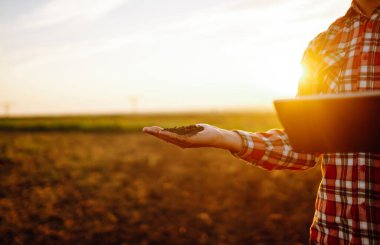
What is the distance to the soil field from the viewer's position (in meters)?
5.11

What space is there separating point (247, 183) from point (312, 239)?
5988mm

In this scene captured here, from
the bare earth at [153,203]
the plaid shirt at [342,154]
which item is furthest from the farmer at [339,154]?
the bare earth at [153,203]

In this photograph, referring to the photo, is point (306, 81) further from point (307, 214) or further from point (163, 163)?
point (163, 163)

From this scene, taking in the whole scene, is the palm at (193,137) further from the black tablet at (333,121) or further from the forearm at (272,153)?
the black tablet at (333,121)

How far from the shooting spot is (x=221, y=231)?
17.1 ft

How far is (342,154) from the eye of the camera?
4.14ft

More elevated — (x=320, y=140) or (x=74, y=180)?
(x=320, y=140)

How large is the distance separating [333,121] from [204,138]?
1.69 ft

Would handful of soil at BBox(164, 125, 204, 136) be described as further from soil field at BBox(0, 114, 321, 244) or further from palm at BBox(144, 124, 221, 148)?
soil field at BBox(0, 114, 321, 244)

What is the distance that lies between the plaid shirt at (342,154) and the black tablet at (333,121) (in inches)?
12.7

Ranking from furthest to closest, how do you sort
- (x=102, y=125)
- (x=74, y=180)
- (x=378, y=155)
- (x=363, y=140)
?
(x=102, y=125), (x=74, y=180), (x=378, y=155), (x=363, y=140)

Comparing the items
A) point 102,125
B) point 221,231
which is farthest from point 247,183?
point 102,125

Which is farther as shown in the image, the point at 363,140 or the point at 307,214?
the point at 307,214

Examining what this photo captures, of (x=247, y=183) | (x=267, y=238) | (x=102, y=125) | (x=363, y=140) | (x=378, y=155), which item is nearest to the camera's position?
(x=363, y=140)
